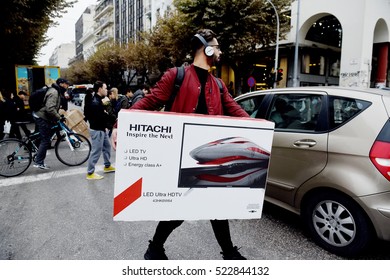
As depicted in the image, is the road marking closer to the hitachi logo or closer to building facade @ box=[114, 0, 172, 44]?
the hitachi logo

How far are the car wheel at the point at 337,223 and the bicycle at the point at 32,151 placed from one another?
17.4 feet

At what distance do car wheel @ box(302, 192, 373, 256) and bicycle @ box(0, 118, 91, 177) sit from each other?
5302mm

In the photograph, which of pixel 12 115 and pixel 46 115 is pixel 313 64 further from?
pixel 46 115

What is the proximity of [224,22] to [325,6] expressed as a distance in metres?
8.19

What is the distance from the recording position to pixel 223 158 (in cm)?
211

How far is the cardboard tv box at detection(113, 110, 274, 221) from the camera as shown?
1.96m

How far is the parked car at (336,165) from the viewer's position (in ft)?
8.46

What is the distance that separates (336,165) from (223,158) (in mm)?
1345

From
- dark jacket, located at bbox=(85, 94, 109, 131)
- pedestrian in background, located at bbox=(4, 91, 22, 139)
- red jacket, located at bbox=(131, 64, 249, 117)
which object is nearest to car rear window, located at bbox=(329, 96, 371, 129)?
red jacket, located at bbox=(131, 64, 249, 117)

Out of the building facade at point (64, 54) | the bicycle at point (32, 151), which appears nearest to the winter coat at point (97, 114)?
the bicycle at point (32, 151)

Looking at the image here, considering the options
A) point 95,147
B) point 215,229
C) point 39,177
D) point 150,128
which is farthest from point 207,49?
point 39,177

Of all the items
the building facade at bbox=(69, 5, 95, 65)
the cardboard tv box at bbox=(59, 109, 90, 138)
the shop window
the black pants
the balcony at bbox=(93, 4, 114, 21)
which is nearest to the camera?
the black pants

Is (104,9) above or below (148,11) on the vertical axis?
above

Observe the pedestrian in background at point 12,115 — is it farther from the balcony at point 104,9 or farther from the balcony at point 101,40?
the balcony at point 104,9
